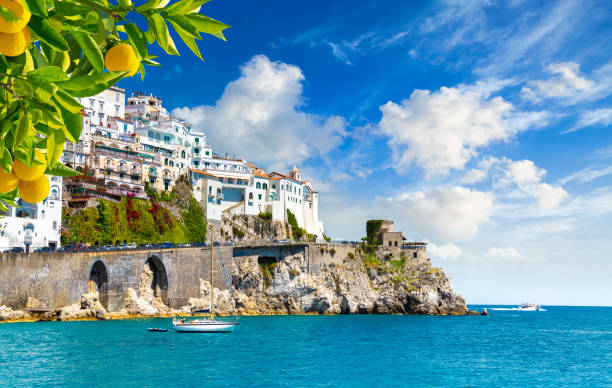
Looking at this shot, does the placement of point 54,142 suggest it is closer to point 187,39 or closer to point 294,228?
point 187,39

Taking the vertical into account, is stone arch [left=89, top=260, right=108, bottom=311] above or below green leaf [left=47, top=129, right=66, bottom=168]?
below

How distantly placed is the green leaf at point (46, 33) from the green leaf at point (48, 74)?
0.12 metres

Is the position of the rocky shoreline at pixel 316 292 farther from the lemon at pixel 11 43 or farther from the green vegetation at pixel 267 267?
the lemon at pixel 11 43

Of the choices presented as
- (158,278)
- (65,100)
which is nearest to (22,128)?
(65,100)

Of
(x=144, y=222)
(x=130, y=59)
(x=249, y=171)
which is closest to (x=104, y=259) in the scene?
(x=144, y=222)

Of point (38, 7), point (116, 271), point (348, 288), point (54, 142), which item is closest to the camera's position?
point (38, 7)

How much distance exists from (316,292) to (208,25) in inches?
2867

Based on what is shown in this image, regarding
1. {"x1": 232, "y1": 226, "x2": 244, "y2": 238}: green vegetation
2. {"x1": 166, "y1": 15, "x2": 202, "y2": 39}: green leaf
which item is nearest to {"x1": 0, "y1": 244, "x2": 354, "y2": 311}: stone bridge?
{"x1": 232, "y1": 226, "x2": 244, "y2": 238}: green vegetation

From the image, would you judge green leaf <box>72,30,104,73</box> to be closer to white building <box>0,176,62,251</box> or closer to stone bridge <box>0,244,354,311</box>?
stone bridge <box>0,244,354,311</box>

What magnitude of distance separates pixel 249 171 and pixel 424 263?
34818 mm

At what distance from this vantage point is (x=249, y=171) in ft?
301

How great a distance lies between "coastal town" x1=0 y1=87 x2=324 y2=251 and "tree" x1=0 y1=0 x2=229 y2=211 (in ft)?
204

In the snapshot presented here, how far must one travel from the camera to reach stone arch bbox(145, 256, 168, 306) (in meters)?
62.9

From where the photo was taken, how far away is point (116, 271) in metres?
58.0
